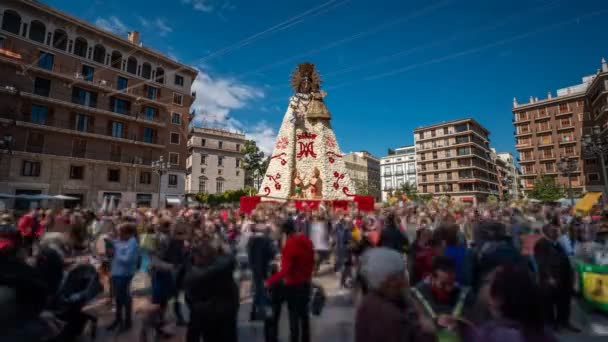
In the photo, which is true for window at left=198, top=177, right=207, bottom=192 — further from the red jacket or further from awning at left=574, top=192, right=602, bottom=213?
the red jacket

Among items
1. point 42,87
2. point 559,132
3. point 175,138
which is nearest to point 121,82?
point 42,87

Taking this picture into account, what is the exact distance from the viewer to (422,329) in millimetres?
1813

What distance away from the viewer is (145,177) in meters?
29.4

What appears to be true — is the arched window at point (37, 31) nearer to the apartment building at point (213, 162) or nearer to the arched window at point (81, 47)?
the arched window at point (81, 47)

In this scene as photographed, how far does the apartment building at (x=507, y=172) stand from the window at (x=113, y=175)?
80.8m

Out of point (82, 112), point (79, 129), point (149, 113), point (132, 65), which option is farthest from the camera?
point (149, 113)

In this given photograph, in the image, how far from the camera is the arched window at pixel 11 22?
74.0ft

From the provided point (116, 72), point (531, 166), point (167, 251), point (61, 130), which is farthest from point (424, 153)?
point (167, 251)

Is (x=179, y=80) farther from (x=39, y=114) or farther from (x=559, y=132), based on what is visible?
(x=559, y=132)

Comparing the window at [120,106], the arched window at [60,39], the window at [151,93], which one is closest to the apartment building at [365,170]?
the window at [151,93]

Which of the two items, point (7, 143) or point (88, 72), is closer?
point (7, 143)

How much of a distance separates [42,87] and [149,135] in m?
9.06

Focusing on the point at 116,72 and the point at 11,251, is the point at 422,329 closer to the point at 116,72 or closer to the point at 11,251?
the point at 11,251

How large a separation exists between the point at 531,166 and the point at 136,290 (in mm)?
62095
